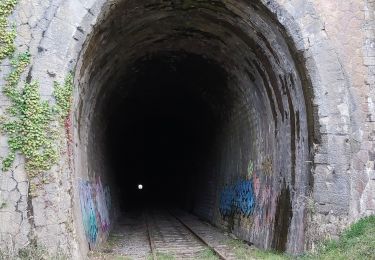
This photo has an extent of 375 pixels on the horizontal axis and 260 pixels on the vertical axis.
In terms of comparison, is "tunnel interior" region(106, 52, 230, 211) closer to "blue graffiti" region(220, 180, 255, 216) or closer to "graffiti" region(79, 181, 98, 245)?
"blue graffiti" region(220, 180, 255, 216)

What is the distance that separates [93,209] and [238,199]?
13.3 feet

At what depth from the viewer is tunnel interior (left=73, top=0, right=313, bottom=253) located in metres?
9.53

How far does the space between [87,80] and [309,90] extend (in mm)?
4393

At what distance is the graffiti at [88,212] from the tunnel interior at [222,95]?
0.36 metres

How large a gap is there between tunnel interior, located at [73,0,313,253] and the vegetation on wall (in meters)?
1.01

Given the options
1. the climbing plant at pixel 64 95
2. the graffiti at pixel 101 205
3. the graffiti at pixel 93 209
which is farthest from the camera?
the graffiti at pixel 101 205

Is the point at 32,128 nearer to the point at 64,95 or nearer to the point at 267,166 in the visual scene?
the point at 64,95

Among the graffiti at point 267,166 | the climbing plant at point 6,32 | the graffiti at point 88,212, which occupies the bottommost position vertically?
the graffiti at point 88,212

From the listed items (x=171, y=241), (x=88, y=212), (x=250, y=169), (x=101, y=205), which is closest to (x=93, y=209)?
(x=88, y=212)

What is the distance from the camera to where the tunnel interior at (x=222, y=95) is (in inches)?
375

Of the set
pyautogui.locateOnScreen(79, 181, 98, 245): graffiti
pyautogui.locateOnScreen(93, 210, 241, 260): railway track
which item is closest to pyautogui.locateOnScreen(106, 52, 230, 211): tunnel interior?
pyautogui.locateOnScreen(93, 210, 241, 260): railway track

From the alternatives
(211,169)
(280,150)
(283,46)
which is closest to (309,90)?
(283,46)

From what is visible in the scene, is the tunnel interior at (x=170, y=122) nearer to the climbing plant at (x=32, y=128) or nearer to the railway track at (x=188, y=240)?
the railway track at (x=188, y=240)

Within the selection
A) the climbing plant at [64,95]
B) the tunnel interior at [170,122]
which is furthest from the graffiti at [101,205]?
the climbing plant at [64,95]
